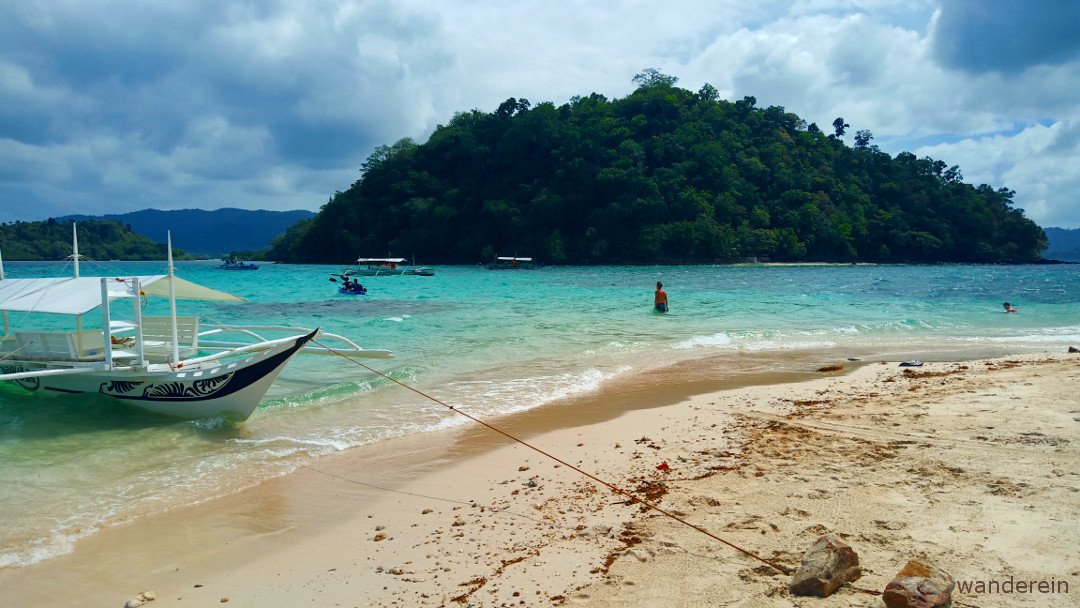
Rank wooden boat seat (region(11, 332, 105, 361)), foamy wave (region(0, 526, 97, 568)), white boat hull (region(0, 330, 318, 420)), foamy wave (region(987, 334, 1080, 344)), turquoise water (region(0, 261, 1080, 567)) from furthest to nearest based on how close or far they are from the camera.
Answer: foamy wave (region(987, 334, 1080, 344)) → wooden boat seat (region(11, 332, 105, 361)) → white boat hull (region(0, 330, 318, 420)) → turquoise water (region(0, 261, 1080, 567)) → foamy wave (region(0, 526, 97, 568))

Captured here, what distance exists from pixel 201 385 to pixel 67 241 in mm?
101407

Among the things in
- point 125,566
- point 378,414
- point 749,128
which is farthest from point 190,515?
point 749,128

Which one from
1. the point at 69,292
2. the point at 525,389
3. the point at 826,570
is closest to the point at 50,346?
the point at 69,292

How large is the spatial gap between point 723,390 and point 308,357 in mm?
8930

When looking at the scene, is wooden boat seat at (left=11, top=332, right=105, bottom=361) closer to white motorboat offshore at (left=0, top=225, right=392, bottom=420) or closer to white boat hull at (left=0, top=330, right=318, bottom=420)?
white motorboat offshore at (left=0, top=225, right=392, bottom=420)

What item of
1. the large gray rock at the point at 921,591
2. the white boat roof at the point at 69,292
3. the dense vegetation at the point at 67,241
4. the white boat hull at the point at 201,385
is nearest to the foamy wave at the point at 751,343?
the white boat hull at the point at 201,385

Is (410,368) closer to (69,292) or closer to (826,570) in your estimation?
(69,292)

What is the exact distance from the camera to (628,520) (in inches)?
201

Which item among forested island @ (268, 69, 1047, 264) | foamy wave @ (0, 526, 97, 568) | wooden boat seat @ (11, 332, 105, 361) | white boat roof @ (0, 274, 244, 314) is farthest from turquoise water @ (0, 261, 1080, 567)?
forested island @ (268, 69, 1047, 264)

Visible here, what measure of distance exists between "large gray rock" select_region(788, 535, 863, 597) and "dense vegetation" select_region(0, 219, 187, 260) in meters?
97.2

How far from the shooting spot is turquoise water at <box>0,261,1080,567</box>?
674 centimetres

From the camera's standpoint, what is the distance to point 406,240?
93.0 m

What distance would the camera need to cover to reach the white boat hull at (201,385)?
28.4 ft

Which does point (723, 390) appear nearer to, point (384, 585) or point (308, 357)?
point (384, 585)
